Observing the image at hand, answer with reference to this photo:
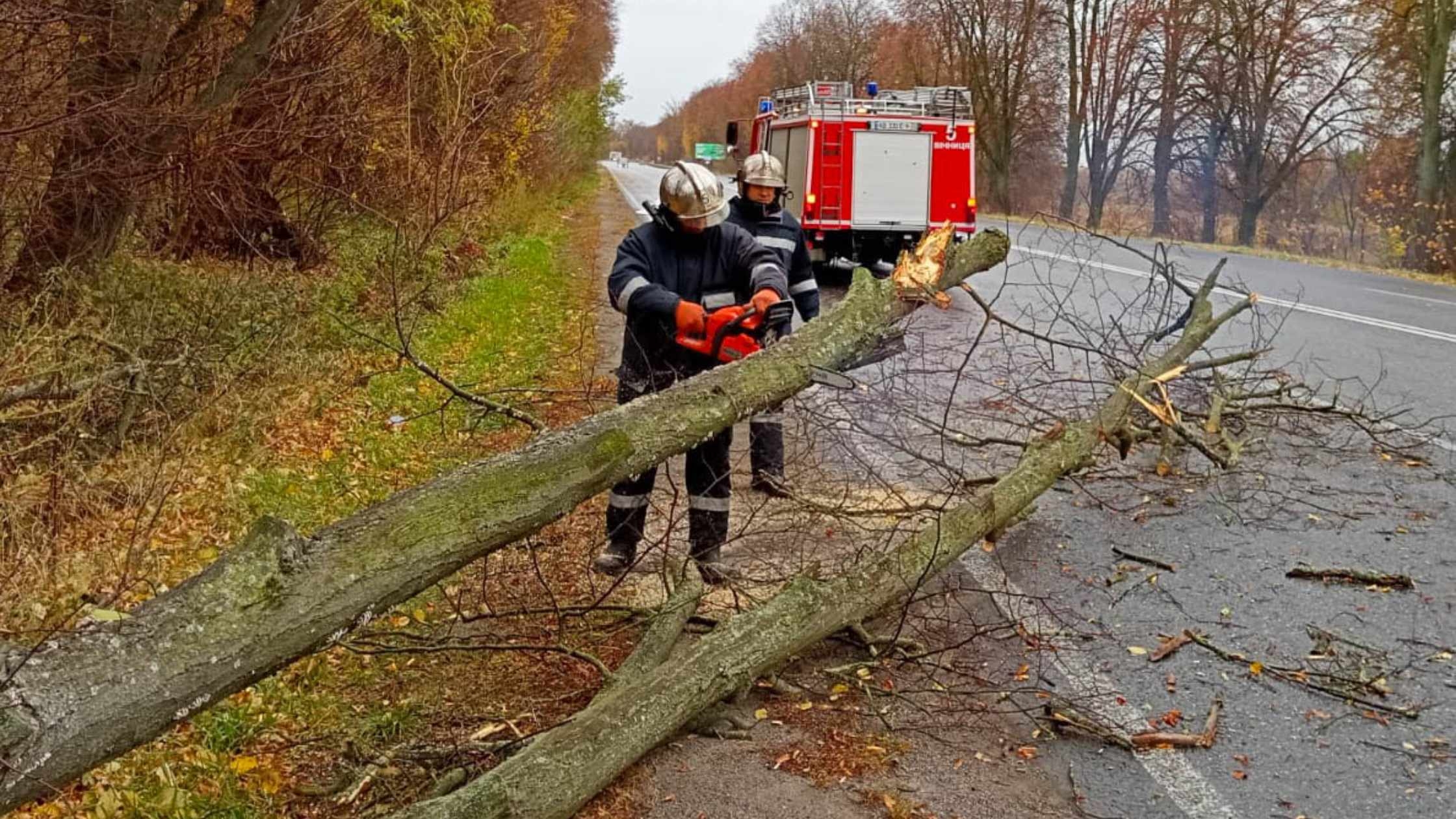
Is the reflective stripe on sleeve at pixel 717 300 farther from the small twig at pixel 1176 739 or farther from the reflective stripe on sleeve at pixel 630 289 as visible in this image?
the small twig at pixel 1176 739

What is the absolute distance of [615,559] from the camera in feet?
14.7

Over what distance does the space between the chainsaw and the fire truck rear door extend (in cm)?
967

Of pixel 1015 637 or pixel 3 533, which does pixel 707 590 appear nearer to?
pixel 1015 637

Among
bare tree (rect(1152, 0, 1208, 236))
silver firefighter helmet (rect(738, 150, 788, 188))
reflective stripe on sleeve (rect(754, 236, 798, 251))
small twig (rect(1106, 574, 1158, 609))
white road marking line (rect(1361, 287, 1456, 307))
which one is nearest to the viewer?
small twig (rect(1106, 574, 1158, 609))

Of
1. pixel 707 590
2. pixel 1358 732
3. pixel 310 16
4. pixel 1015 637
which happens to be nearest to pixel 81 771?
pixel 707 590

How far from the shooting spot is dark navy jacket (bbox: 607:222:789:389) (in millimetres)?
4555

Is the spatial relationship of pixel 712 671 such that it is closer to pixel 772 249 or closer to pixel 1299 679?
pixel 1299 679

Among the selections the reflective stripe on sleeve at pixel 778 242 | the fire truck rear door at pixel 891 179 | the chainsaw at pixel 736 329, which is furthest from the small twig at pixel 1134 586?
the fire truck rear door at pixel 891 179

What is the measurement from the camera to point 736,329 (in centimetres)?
431

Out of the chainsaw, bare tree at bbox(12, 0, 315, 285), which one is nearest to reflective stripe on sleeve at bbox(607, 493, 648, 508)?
the chainsaw

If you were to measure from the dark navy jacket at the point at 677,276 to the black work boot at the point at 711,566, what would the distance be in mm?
674

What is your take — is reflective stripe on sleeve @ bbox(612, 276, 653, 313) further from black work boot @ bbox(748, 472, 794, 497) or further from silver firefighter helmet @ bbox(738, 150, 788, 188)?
silver firefighter helmet @ bbox(738, 150, 788, 188)

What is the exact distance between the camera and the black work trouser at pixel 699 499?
4.52 metres

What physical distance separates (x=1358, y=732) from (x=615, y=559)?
8.26 feet
